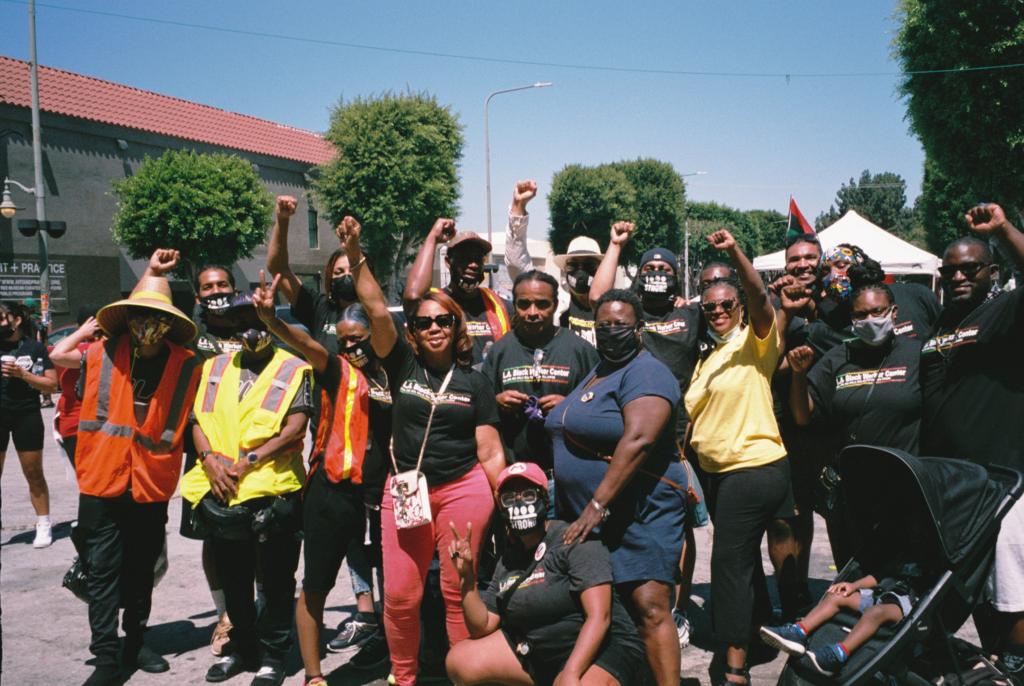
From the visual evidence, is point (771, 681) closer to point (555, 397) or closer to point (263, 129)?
point (555, 397)

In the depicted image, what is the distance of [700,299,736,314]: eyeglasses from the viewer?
410 centimetres

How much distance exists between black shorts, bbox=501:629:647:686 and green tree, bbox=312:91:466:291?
29.7 metres

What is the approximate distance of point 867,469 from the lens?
11.8 feet

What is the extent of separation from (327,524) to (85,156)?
92.6 ft

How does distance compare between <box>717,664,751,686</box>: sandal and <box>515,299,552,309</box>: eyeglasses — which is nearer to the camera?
<box>717,664,751,686</box>: sandal

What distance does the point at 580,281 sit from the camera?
537 centimetres

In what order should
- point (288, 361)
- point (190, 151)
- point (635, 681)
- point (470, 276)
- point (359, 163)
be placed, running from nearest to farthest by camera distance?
1. point (635, 681)
2. point (288, 361)
3. point (470, 276)
4. point (190, 151)
5. point (359, 163)

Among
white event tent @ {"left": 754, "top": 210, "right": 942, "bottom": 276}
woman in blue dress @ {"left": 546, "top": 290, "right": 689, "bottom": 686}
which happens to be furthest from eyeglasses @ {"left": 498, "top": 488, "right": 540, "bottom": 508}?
white event tent @ {"left": 754, "top": 210, "right": 942, "bottom": 276}

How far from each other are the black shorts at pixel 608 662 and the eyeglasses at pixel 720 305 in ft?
6.10

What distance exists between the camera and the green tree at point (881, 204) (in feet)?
352

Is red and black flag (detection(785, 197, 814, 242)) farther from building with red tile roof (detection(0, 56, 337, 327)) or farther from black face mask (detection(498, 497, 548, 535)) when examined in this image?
building with red tile roof (detection(0, 56, 337, 327))

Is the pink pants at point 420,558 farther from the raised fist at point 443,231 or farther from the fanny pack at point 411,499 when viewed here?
the raised fist at point 443,231

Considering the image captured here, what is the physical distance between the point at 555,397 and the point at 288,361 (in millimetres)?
1563

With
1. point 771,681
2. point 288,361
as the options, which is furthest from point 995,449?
point 288,361
